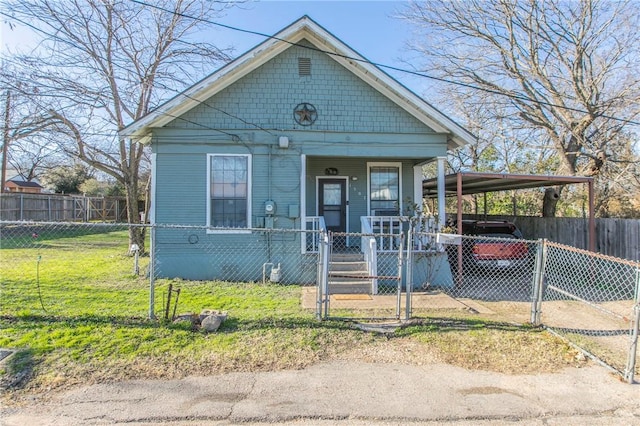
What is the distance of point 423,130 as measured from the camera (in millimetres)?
9484

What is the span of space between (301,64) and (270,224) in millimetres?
4054

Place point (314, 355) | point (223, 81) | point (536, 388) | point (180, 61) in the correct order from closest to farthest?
point (536, 388)
point (314, 355)
point (223, 81)
point (180, 61)

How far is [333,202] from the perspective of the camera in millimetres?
10930

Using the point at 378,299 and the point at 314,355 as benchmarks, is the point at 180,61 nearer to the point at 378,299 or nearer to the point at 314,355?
the point at 378,299

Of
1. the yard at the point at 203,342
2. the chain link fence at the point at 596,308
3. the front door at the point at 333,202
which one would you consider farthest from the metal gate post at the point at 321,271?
the front door at the point at 333,202

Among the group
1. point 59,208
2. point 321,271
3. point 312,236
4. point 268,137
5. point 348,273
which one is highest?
point 268,137

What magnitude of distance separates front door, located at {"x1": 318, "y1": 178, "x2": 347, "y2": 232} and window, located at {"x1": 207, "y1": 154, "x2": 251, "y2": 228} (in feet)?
8.19

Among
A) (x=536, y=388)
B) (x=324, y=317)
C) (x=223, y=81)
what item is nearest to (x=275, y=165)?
(x=223, y=81)

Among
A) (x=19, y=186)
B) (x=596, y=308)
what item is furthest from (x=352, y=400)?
(x=19, y=186)

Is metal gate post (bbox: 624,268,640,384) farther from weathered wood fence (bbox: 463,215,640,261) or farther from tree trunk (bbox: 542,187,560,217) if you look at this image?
tree trunk (bbox: 542,187,560,217)

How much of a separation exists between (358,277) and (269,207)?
3675mm

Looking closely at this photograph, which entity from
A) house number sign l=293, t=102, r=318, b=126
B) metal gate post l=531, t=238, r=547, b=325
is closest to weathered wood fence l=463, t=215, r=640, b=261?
metal gate post l=531, t=238, r=547, b=325

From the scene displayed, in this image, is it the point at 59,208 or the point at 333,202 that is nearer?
the point at 333,202

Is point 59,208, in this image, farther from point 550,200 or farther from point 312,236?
point 550,200
